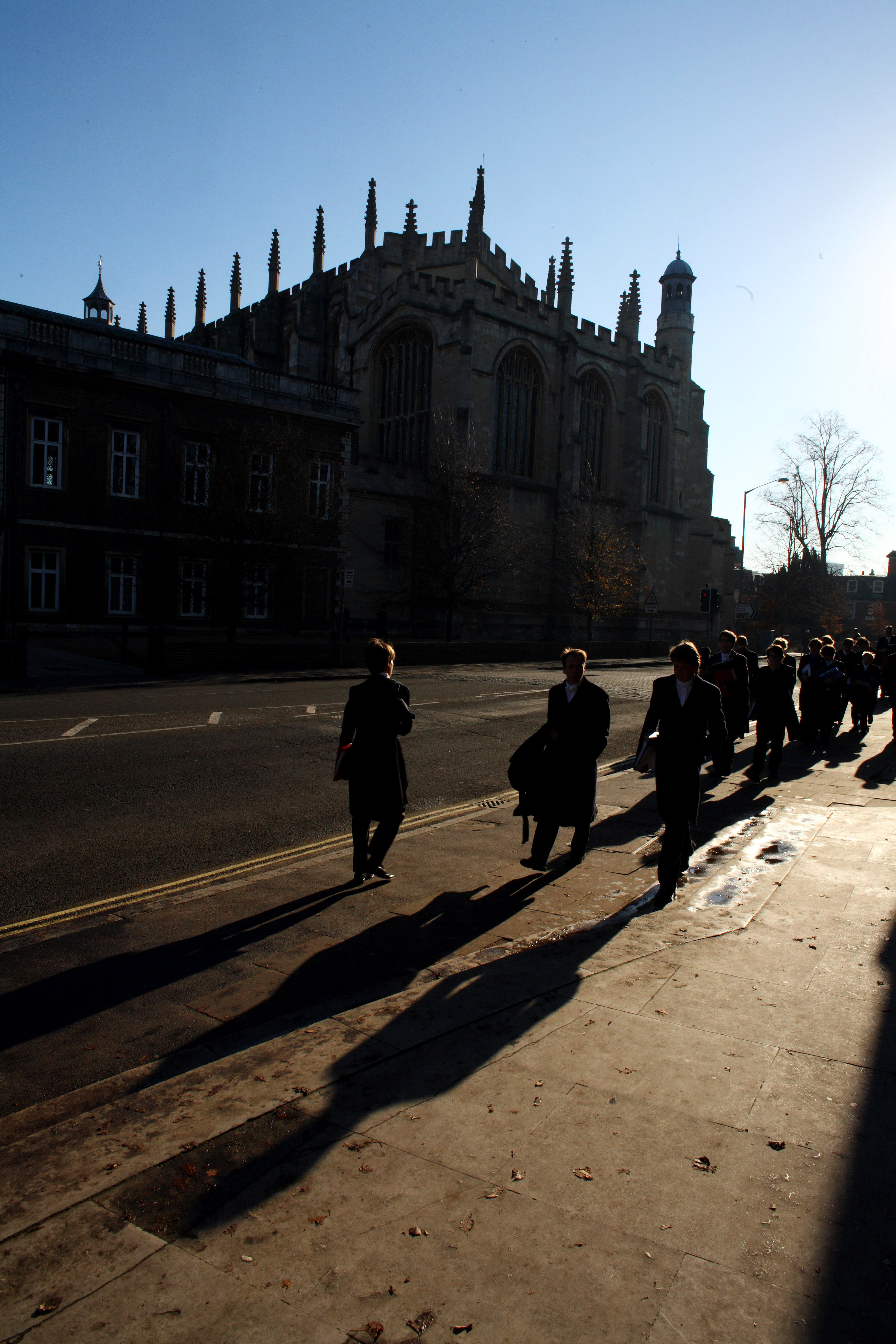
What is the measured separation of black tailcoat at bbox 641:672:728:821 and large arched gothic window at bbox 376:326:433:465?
39720 millimetres

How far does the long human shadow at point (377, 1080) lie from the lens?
2.69 meters

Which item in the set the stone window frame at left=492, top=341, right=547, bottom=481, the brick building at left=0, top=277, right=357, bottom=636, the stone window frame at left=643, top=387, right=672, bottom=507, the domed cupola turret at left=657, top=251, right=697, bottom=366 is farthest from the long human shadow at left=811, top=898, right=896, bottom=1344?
the domed cupola turret at left=657, top=251, right=697, bottom=366

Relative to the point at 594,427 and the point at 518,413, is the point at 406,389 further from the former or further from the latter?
the point at 594,427

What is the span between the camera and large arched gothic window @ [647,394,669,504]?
5516cm

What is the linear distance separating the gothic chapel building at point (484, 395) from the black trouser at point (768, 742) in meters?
26.0

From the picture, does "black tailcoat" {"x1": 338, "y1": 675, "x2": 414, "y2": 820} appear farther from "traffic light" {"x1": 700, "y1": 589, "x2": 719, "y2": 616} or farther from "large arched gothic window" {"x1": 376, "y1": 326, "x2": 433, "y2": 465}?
"large arched gothic window" {"x1": 376, "y1": 326, "x2": 433, "y2": 465}

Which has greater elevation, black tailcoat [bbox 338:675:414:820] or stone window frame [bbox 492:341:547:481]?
stone window frame [bbox 492:341:547:481]

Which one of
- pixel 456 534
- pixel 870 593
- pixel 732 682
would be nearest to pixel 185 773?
pixel 732 682

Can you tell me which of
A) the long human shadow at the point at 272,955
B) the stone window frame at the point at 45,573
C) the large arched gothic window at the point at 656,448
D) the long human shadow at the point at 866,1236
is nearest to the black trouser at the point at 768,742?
the long human shadow at the point at 272,955

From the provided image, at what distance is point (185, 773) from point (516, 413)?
40029mm

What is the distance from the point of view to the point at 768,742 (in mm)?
11680

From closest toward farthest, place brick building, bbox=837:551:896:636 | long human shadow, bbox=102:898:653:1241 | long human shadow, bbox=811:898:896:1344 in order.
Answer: long human shadow, bbox=811:898:896:1344 → long human shadow, bbox=102:898:653:1241 → brick building, bbox=837:551:896:636

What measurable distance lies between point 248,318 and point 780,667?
1859 inches

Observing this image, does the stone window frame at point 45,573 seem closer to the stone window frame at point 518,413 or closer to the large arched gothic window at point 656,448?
the stone window frame at point 518,413
